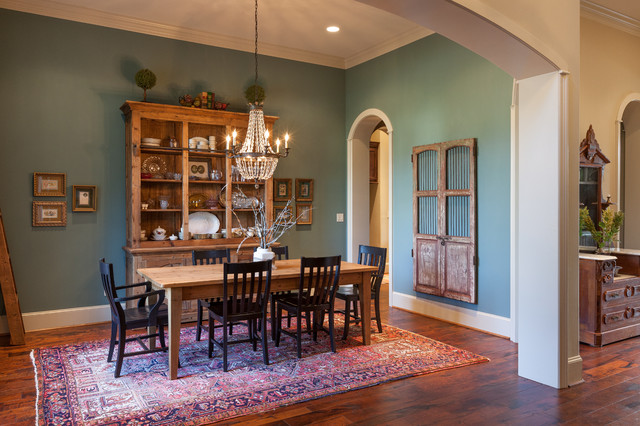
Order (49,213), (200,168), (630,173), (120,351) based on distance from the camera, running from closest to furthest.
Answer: (120,351), (49,213), (200,168), (630,173)

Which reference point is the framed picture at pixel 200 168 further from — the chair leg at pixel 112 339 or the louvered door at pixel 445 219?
the louvered door at pixel 445 219

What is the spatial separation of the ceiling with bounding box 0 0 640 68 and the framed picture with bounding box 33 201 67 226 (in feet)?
6.56

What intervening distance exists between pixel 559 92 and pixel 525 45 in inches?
17.9

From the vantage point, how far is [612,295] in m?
4.64

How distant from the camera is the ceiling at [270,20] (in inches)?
203

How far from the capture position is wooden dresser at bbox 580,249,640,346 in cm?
454

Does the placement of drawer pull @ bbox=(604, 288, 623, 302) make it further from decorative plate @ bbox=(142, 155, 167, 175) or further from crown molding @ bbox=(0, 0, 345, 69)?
decorative plate @ bbox=(142, 155, 167, 175)

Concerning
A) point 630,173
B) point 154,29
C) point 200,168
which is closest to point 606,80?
point 630,173

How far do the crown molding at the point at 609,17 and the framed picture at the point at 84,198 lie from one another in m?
5.61

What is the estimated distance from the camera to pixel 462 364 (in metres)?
4.05

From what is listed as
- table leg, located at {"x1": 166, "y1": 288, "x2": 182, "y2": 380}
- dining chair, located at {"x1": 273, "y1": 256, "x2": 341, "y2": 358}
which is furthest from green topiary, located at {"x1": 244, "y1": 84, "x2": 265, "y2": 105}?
table leg, located at {"x1": 166, "y1": 288, "x2": 182, "y2": 380}

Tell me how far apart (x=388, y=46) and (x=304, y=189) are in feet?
7.21

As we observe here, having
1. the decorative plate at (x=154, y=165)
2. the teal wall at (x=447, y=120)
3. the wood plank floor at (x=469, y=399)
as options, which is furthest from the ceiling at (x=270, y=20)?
the wood plank floor at (x=469, y=399)

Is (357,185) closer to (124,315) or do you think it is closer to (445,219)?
(445,219)
